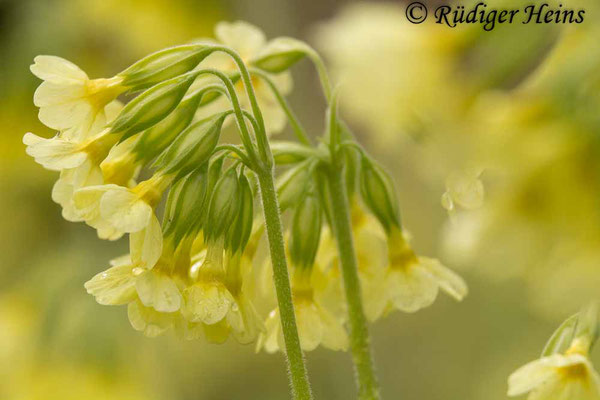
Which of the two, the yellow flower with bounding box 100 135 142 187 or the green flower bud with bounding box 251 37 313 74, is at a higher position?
the green flower bud with bounding box 251 37 313 74

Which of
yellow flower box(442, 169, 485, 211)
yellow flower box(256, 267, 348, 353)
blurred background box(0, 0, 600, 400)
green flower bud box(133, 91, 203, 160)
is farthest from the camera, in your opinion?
yellow flower box(256, 267, 348, 353)

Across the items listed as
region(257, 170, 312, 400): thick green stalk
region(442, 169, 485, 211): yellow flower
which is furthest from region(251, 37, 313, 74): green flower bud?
region(442, 169, 485, 211): yellow flower

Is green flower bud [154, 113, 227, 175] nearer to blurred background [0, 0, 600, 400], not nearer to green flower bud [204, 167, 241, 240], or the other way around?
green flower bud [204, 167, 241, 240]

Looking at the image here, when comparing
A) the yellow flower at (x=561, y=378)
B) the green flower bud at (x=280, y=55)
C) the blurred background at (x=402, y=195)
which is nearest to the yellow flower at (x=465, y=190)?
the blurred background at (x=402, y=195)

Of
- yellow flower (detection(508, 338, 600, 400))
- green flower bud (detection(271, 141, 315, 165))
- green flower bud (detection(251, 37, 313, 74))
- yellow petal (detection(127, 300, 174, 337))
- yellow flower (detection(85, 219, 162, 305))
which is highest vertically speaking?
green flower bud (detection(251, 37, 313, 74))

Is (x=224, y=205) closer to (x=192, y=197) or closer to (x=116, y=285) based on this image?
(x=192, y=197)

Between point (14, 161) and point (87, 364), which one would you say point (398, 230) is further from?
point (14, 161)
